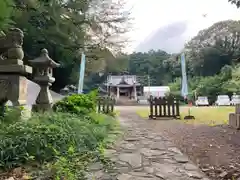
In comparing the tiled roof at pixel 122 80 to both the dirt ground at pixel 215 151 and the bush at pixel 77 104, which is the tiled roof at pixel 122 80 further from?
the dirt ground at pixel 215 151

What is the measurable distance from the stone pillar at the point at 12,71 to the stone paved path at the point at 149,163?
1.91 metres

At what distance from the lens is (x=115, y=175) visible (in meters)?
2.69

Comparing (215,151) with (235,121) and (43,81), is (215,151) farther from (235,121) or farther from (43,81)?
(43,81)

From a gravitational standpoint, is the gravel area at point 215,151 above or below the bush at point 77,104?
below

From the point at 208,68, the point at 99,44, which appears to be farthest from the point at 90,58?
the point at 208,68

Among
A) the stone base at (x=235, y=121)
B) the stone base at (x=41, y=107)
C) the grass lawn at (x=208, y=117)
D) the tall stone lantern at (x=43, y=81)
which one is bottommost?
the grass lawn at (x=208, y=117)

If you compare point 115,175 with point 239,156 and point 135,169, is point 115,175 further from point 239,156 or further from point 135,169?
point 239,156

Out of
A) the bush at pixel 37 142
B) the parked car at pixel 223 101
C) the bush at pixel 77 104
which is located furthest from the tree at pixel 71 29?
the parked car at pixel 223 101

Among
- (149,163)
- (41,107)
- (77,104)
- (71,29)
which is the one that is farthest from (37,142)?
(71,29)

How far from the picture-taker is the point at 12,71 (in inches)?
164

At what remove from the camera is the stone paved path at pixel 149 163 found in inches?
106

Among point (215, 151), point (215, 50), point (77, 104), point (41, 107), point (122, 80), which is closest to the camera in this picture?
point (215, 151)

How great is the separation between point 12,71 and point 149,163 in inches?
111

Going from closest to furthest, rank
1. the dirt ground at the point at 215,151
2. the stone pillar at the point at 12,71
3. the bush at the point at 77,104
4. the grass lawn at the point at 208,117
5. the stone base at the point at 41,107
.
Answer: the dirt ground at the point at 215,151, the stone pillar at the point at 12,71, the stone base at the point at 41,107, the bush at the point at 77,104, the grass lawn at the point at 208,117
